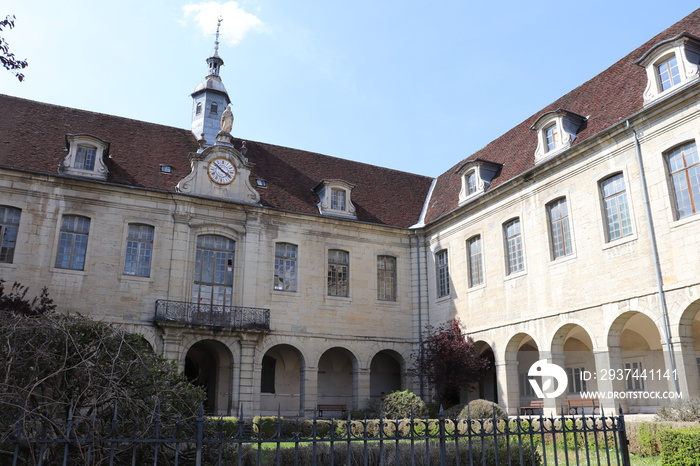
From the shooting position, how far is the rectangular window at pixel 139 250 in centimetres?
1970

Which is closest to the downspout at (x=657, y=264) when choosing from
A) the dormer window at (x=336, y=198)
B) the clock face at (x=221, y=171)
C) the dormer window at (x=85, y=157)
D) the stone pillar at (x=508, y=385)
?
the stone pillar at (x=508, y=385)

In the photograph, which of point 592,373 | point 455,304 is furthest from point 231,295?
point 592,373

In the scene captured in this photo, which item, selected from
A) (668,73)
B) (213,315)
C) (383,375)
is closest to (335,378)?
(383,375)

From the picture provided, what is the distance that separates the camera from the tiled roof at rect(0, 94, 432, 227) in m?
20.2

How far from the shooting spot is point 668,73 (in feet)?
49.4

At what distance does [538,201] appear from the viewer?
1828cm

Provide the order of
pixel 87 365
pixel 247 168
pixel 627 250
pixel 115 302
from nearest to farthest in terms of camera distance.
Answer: pixel 87 365, pixel 627 250, pixel 115 302, pixel 247 168

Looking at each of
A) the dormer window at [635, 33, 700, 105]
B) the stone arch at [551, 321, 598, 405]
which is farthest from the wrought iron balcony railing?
the dormer window at [635, 33, 700, 105]

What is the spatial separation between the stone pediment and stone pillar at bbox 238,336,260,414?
16.2 ft

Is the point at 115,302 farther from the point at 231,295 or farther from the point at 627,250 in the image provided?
the point at 627,250

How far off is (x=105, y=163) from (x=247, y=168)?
15.4 feet

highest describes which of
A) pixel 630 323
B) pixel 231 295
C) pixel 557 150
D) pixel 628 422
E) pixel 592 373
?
pixel 557 150

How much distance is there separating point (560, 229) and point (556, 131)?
2.92 metres

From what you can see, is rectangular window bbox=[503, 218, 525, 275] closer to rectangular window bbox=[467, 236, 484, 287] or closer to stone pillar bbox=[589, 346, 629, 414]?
rectangular window bbox=[467, 236, 484, 287]
